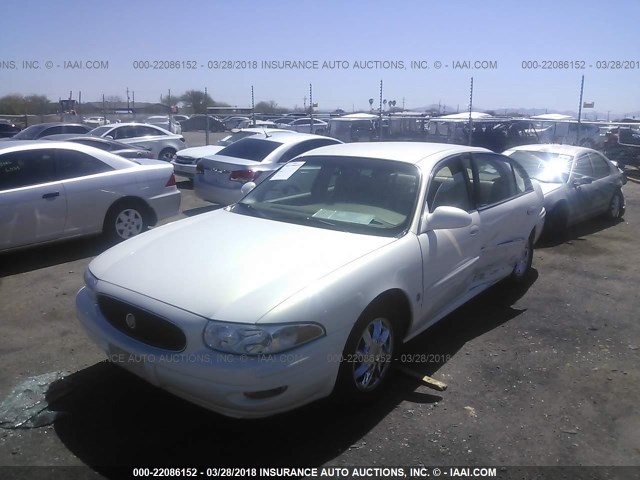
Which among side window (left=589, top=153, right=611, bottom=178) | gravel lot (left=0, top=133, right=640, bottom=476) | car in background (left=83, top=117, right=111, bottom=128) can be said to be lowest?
gravel lot (left=0, top=133, right=640, bottom=476)

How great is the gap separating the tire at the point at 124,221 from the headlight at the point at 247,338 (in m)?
4.77

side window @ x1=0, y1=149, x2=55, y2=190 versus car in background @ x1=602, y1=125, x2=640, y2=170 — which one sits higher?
side window @ x1=0, y1=149, x2=55, y2=190

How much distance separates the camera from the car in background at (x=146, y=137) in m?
15.3

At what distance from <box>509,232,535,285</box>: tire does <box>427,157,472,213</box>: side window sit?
4.68 ft

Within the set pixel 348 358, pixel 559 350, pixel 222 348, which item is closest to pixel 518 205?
pixel 559 350

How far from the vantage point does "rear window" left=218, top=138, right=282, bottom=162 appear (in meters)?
9.61

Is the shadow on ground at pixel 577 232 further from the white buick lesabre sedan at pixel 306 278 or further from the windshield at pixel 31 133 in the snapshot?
the windshield at pixel 31 133

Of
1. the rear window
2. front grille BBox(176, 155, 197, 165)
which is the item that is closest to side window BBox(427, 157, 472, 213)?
the rear window

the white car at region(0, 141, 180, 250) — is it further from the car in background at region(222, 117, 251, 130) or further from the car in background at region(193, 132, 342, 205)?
the car in background at region(222, 117, 251, 130)

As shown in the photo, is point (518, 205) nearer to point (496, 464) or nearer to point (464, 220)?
point (464, 220)

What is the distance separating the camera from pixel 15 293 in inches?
218

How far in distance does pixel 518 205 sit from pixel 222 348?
3.62 meters

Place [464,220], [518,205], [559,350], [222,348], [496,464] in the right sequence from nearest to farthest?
[222,348] → [496,464] → [464,220] → [559,350] → [518,205]

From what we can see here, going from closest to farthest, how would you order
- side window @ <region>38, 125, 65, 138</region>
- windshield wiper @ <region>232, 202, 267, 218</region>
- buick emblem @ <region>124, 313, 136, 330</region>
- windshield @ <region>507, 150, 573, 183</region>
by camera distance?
buick emblem @ <region>124, 313, 136, 330</region>
windshield wiper @ <region>232, 202, 267, 218</region>
windshield @ <region>507, 150, 573, 183</region>
side window @ <region>38, 125, 65, 138</region>
